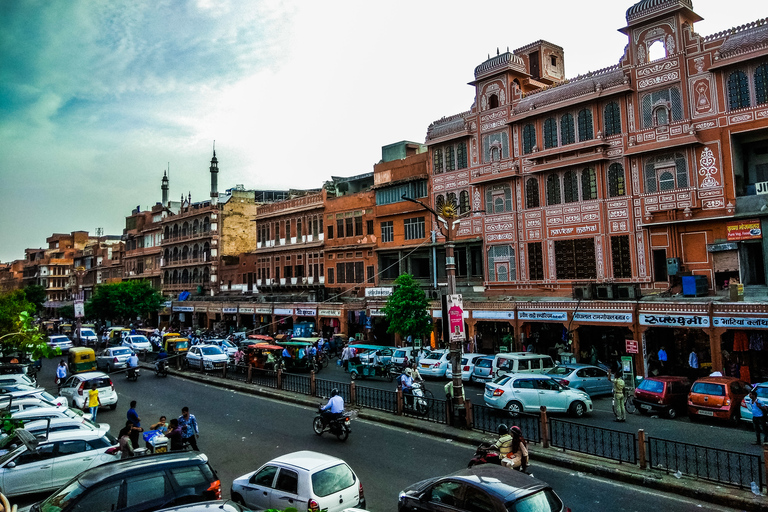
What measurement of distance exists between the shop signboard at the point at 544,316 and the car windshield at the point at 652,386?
8.53 meters

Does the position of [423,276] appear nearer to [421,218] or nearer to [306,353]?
[421,218]

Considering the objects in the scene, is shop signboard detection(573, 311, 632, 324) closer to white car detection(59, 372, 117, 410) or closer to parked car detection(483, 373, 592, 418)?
parked car detection(483, 373, 592, 418)

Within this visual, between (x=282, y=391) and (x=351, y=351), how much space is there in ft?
23.3

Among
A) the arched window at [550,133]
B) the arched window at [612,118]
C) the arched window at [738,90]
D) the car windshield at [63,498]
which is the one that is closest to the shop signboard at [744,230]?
the arched window at [738,90]

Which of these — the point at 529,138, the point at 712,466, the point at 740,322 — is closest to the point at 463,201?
the point at 529,138

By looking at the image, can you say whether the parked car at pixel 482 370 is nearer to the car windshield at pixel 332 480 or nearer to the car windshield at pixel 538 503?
the car windshield at pixel 332 480

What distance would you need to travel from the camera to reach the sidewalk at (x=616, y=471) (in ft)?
32.1

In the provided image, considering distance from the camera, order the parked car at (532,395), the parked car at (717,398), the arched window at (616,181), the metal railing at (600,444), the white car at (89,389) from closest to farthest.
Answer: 1. the metal railing at (600,444)
2. the parked car at (717,398)
3. the parked car at (532,395)
4. the white car at (89,389)
5. the arched window at (616,181)

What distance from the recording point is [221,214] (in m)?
60.5

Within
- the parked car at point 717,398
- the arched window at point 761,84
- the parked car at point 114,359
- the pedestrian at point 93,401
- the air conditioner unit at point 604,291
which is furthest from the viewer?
the parked car at point 114,359

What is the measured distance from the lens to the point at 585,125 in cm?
2958

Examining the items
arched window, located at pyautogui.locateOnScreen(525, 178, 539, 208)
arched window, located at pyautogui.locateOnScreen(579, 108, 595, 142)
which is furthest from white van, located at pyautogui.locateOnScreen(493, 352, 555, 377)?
arched window, located at pyautogui.locateOnScreen(579, 108, 595, 142)

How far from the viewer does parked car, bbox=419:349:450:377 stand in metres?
25.2

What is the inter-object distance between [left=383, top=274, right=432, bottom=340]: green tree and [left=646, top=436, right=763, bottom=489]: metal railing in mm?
17556
